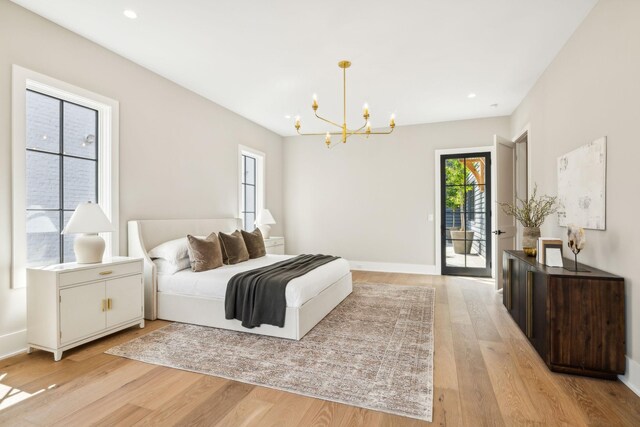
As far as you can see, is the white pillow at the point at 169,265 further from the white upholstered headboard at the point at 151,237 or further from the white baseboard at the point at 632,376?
the white baseboard at the point at 632,376

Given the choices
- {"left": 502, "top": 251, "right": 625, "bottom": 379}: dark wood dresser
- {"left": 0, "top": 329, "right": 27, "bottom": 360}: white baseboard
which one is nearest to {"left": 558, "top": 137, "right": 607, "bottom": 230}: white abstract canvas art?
{"left": 502, "top": 251, "right": 625, "bottom": 379}: dark wood dresser

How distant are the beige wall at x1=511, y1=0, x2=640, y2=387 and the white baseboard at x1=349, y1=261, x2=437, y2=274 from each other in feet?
9.45

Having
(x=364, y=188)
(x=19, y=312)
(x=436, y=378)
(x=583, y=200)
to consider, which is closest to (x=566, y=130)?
(x=583, y=200)

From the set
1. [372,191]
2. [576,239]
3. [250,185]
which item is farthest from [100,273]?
[372,191]

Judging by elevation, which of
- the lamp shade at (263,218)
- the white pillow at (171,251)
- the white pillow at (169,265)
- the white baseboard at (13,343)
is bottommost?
the white baseboard at (13,343)

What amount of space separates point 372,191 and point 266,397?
485 cm

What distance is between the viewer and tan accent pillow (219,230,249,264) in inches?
160

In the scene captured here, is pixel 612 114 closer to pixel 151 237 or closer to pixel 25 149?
pixel 151 237

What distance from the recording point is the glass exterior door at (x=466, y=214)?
5.79 metres

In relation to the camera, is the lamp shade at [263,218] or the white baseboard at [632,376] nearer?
the white baseboard at [632,376]

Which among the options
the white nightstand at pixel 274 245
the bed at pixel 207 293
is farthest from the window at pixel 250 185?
the bed at pixel 207 293

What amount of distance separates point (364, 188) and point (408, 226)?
1.12 m

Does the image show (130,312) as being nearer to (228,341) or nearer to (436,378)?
(228,341)

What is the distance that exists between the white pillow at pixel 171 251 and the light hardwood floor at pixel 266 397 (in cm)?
102
